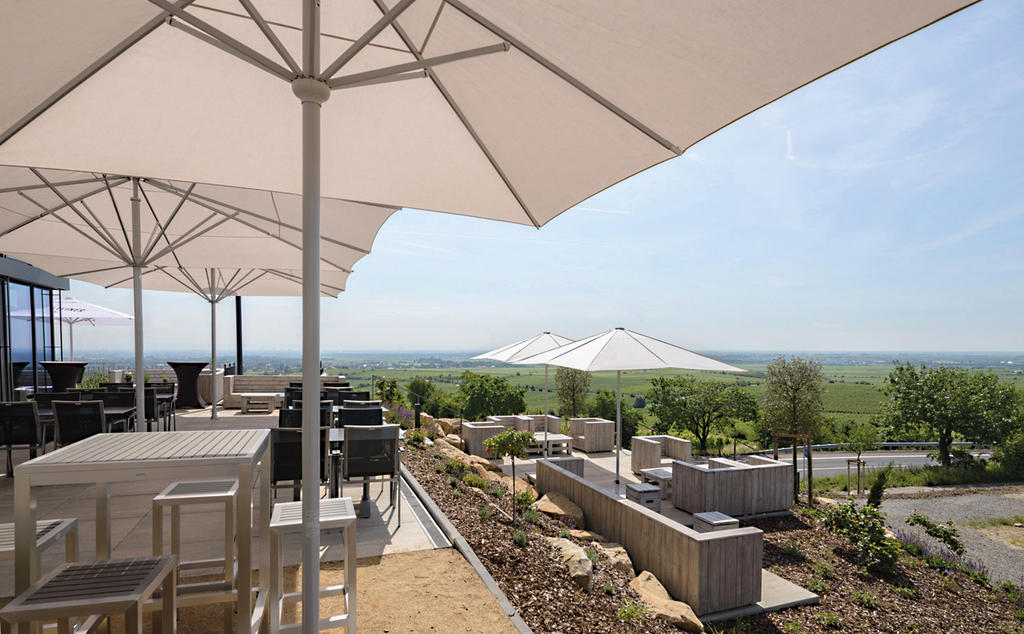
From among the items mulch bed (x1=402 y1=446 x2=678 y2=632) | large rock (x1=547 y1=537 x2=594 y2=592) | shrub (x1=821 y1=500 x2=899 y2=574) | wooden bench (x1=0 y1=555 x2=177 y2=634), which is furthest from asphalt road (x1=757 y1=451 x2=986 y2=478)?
wooden bench (x1=0 y1=555 x2=177 y2=634)

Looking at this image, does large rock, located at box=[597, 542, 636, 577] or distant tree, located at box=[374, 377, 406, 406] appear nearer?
large rock, located at box=[597, 542, 636, 577]

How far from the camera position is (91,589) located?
1796 millimetres

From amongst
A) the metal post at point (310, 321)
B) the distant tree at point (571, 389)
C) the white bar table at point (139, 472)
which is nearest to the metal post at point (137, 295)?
the white bar table at point (139, 472)

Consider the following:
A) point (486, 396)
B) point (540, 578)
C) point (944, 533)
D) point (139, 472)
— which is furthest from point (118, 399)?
point (486, 396)

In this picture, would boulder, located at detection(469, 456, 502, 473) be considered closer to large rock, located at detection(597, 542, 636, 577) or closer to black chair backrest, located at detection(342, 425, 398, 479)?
large rock, located at detection(597, 542, 636, 577)

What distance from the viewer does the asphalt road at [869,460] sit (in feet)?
92.5

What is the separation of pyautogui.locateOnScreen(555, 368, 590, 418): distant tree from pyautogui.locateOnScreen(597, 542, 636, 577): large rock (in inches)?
1069

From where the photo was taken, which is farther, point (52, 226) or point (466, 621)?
point (52, 226)

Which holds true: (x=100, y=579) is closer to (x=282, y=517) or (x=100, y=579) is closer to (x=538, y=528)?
(x=282, y=517)

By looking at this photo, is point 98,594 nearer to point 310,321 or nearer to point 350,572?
point 350,572

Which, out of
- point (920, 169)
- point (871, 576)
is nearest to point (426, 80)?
point (871, 576)

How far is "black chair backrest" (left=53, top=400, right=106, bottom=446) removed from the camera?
209 inches

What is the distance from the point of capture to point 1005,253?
170250 millimetres

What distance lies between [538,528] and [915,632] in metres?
3.92
